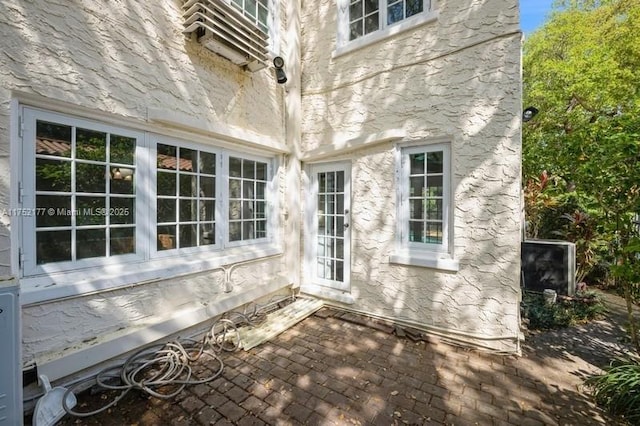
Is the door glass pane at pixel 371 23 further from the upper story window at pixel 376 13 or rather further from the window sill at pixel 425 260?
the window sill at pixel 425 260

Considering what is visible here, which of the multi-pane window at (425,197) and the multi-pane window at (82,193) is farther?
the multi-pane window at (425,197)

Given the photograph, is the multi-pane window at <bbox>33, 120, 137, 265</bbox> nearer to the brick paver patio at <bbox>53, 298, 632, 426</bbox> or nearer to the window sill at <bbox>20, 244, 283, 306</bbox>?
the window sill at <bbox>20, 244, 283, 306</bbox>

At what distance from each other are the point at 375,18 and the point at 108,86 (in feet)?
13.9

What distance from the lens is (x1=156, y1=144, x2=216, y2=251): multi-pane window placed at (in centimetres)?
362

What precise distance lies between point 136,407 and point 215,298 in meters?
1.57

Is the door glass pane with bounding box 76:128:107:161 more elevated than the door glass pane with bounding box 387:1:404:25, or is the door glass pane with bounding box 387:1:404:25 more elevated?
the door glass pane with bounding box 387:1:404:25

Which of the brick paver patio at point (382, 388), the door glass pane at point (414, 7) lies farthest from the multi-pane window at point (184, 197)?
the door glass pane at point (414, 7)

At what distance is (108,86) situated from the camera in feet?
9.75

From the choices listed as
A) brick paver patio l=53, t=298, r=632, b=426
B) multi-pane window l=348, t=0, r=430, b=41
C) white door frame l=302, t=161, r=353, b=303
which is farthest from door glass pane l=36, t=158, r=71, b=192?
multi-pane window l=348, t=0, r=430, b=41

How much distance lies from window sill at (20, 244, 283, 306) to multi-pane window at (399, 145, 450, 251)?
278 centimetres

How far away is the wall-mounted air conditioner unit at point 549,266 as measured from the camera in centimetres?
536

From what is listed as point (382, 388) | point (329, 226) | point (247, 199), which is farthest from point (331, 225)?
point (382, 388)

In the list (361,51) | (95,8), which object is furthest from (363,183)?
(95,8)

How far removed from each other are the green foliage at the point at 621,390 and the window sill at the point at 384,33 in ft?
15.9
